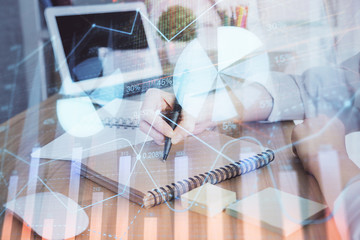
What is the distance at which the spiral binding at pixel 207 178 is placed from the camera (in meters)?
0.31

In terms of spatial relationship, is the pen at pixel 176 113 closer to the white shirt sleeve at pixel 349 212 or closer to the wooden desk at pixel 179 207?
the wooden desk at pixel 179 207

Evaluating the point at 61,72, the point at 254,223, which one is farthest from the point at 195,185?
the point at 61,72

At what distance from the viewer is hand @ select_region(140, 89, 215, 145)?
39 cm

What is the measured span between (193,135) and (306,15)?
0.23 m

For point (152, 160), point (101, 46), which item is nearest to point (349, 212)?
point (152, 160)

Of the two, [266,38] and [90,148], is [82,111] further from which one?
[266,38]

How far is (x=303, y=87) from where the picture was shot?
1.48 feet

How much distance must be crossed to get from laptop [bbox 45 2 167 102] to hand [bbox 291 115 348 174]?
32cm

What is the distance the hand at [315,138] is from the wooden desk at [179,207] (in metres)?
0.01

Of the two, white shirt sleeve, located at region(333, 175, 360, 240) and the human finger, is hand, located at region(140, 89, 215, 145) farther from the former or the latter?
white shirt sleeve, located at region(333, 175, 360, 240)

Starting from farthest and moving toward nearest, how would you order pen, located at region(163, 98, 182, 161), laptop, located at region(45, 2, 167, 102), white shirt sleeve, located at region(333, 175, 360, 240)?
laptop, located at region(45, 2, 167, 102) → pen, located at region(163, 98, 182, 161) → white shirt sleeve, located at region(333, 175, 360, 240)

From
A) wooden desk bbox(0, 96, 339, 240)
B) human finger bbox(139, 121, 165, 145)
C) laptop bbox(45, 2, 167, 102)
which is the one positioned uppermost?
laptop bbox(45, 2, 167, 102)

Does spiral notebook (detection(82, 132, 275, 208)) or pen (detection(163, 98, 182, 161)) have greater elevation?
pen (detection(163, 98, 182, 161))
